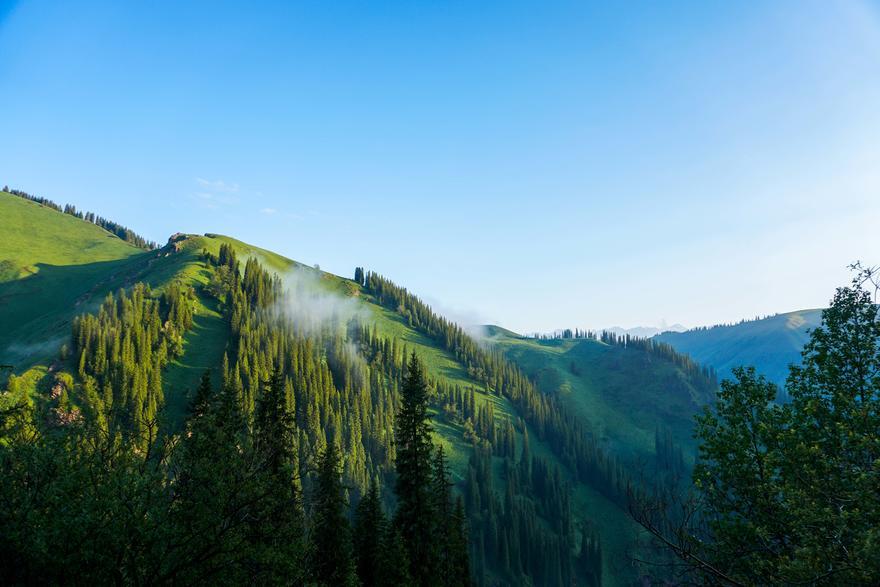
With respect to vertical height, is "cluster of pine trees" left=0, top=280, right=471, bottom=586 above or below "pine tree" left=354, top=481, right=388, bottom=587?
above

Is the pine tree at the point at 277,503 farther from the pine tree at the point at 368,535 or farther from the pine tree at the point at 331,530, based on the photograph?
the pine tree at the point at 368,535

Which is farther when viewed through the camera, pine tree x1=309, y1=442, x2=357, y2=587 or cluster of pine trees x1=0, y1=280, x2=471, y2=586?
pine tree x1=309, y1=442, x2=357, y2=587

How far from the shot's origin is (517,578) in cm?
13238

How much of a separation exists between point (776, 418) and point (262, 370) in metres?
152

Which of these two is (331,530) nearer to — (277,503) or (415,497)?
(415,497)

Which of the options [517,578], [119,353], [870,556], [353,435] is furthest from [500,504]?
[870,556]

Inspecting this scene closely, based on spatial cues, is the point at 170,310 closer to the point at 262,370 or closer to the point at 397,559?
the point at 262,370

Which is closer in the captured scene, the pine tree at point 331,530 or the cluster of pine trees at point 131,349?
the pine tree at point 331,530

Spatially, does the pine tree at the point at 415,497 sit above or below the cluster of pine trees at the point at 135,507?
below

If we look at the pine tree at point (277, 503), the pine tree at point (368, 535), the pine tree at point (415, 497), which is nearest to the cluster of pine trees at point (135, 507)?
the pine tree at point (277, 503)

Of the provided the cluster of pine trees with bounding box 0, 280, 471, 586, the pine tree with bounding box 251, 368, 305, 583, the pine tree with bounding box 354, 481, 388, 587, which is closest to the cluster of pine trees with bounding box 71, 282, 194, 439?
the pine tree with bounding box 354, 481, 388, 587

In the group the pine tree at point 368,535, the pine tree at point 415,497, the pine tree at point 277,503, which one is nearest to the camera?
the pine tree at point 277,503

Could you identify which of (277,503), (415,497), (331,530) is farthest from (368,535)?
(277,503)

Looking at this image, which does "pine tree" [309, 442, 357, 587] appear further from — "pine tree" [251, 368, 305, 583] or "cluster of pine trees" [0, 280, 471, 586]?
"cluster of pine trees" [0, 280, 471, 586]
